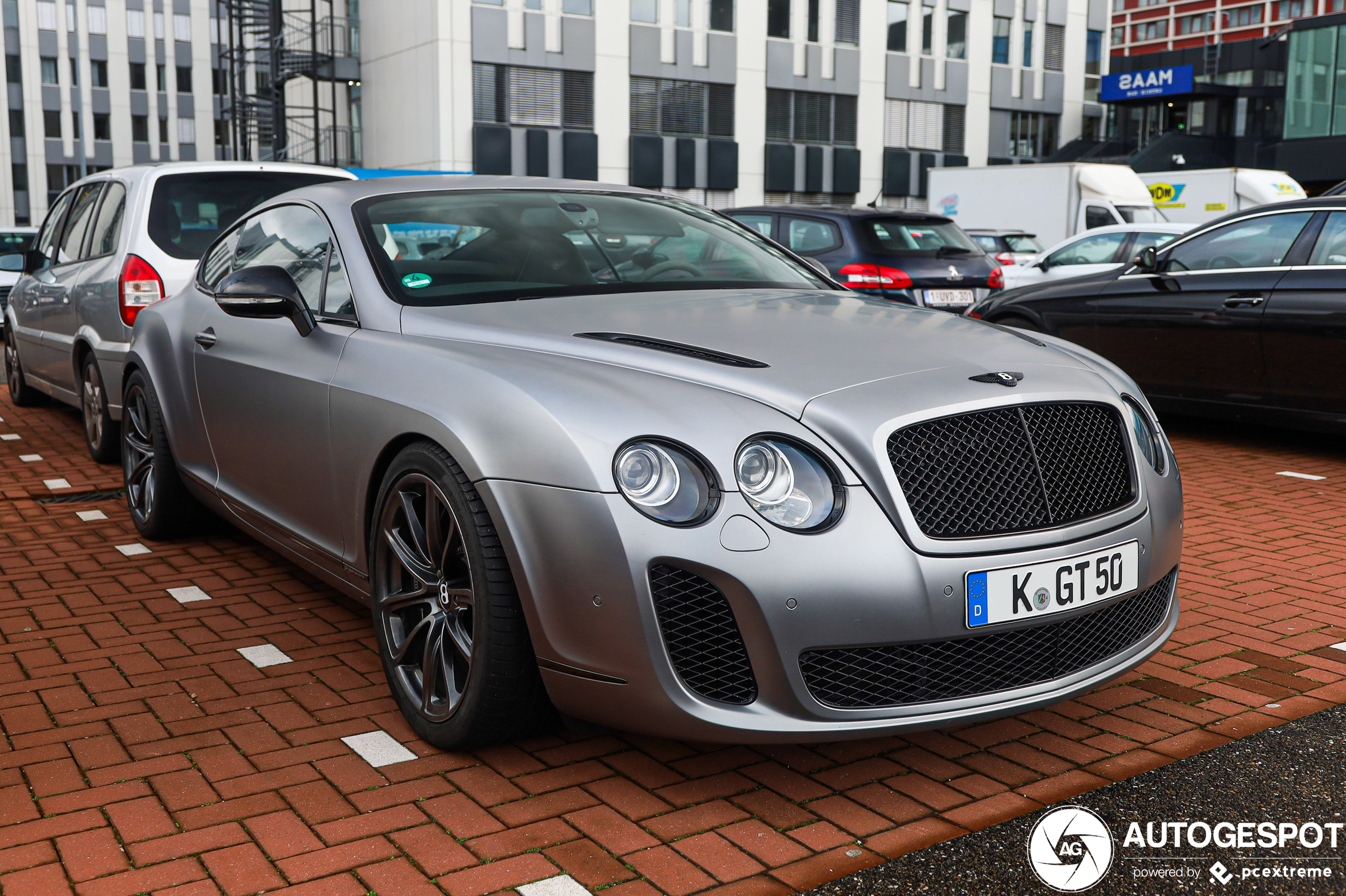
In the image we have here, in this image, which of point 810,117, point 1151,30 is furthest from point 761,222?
point 1151,30

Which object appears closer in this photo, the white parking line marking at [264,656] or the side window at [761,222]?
the white parking line marking at [264,656]

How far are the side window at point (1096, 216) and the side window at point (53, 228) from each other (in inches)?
755

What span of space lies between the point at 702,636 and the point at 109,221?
5.83 meters

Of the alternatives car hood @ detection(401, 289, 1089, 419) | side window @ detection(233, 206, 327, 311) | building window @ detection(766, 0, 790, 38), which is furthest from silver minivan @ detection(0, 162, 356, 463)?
building window @ detection(766, 0, 790, 38)

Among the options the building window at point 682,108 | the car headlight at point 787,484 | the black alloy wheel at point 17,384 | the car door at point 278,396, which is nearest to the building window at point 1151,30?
the building window at point 682,108

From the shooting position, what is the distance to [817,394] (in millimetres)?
2750

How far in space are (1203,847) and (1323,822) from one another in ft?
1.01

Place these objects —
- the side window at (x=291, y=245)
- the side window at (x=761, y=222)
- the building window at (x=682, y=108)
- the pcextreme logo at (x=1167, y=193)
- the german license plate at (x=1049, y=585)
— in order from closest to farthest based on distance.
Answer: the german license plate at (x=1049, y=585), the side window at (x=291, y=245), the side window at (x=761, y=222), the pcextreme logo at (x=1167, y=193), the building window at (x=682, y=108)

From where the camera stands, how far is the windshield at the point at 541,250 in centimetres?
371

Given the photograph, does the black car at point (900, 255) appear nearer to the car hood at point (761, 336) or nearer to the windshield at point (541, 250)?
the windshield at point (541, 250)

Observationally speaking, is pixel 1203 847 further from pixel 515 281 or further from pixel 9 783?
pixel 9 783

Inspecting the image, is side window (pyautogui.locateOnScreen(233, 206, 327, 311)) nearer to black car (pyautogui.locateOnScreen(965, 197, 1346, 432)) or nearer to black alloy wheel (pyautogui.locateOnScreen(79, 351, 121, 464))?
black alloy wheel (pyautogui.locateOnScreen(79, 351, 121, 464))

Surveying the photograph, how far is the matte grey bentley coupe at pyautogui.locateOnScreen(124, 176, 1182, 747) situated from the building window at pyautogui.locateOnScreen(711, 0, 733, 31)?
3421 centimetres

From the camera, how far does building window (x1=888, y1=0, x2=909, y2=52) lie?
39.2 m
